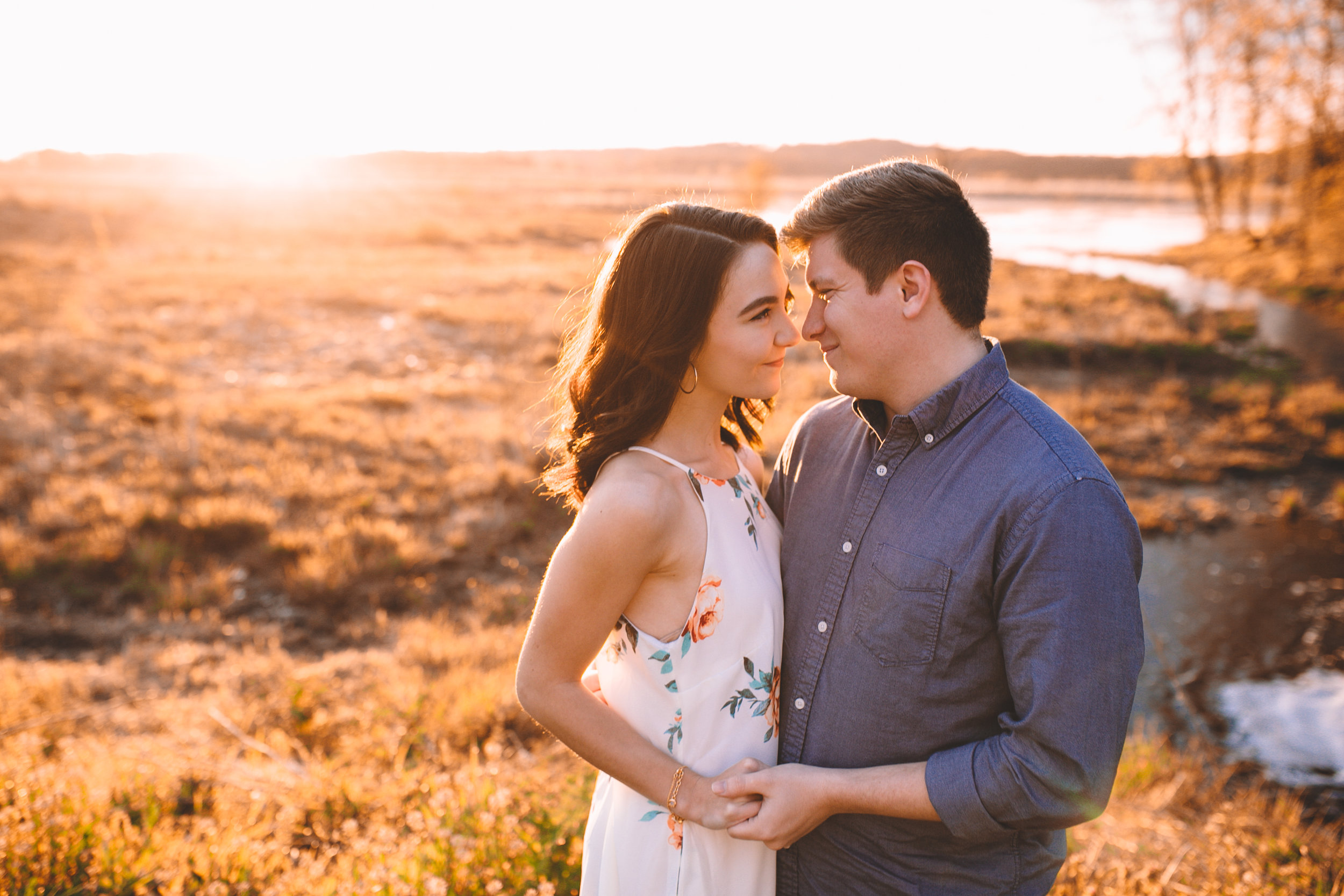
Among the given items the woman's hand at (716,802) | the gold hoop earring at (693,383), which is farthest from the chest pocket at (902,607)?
the gold hoop earring at (693,383)

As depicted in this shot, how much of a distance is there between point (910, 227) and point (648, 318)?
2.28 ft

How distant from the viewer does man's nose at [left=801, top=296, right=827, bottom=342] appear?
6.54 ft

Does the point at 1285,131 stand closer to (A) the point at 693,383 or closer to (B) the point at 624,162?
(A) the point at 693,383

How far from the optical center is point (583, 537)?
5.79ft

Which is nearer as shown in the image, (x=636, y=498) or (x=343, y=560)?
(x=636, y=498)

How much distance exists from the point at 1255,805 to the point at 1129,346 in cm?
1241

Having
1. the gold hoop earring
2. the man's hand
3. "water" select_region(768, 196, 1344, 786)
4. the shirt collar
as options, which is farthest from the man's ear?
"water" select_region(768, 196, 1344, 786)

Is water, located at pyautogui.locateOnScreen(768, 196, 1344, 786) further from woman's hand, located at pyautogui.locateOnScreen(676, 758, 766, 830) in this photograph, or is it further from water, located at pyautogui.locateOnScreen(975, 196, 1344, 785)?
woman's hand, located at pyautogui.locateOnScreen(676, 758, 766, 830)

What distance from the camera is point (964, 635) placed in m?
1.69

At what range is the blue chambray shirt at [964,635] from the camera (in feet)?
4.92

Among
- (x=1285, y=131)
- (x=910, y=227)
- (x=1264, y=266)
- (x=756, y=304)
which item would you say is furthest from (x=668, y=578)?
(x=1264, y=266)

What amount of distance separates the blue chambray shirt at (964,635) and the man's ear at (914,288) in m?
0.20

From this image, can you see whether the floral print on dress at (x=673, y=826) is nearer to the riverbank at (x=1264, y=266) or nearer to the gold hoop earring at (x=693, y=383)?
the gold hoop earring at (x=693, y=383)

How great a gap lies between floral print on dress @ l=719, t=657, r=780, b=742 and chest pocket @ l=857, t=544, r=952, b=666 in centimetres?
30
